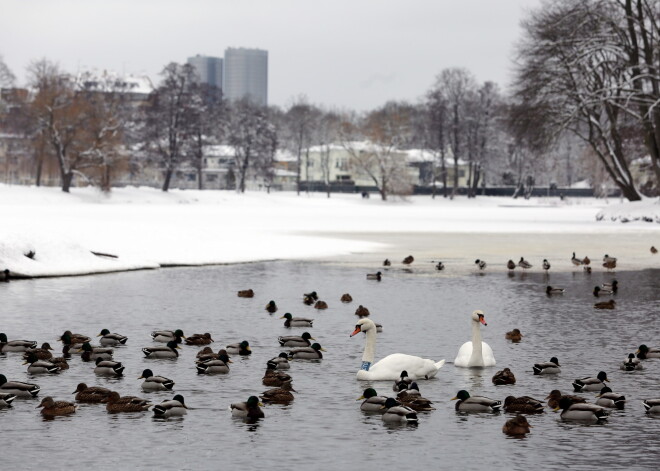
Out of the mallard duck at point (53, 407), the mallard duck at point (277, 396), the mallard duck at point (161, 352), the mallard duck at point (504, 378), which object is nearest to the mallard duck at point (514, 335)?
the mallard duck at point (504, 378)

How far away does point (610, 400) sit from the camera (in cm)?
1697

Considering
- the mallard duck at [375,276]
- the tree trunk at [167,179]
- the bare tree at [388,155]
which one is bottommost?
the mallard duck at [375,276]

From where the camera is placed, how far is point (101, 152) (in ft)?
361

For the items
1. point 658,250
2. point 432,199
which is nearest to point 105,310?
point 658,250

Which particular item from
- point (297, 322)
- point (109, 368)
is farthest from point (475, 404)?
point (297, 322)

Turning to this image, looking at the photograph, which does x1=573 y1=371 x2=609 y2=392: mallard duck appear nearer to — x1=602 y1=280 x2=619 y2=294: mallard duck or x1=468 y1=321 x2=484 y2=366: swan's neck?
x1=468 y1=321 x2=484 y2=366: swan's neck

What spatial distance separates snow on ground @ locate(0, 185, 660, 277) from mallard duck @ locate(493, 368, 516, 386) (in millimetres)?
23380

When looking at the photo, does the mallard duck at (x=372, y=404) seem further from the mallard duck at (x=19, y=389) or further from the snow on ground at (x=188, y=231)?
the snow on ground at (x=188, y=231)

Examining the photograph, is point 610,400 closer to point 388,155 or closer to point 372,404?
point 372,404

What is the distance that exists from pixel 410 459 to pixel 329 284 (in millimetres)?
22772

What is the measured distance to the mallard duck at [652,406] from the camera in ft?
54.2

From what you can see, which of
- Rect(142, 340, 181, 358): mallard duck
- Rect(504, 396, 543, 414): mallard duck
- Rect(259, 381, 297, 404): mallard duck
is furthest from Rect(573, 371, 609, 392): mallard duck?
Rect(142, 340, 181, 358): mallard duck

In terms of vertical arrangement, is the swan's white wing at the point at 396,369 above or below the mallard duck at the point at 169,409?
above

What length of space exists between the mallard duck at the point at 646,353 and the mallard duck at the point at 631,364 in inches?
36.5
